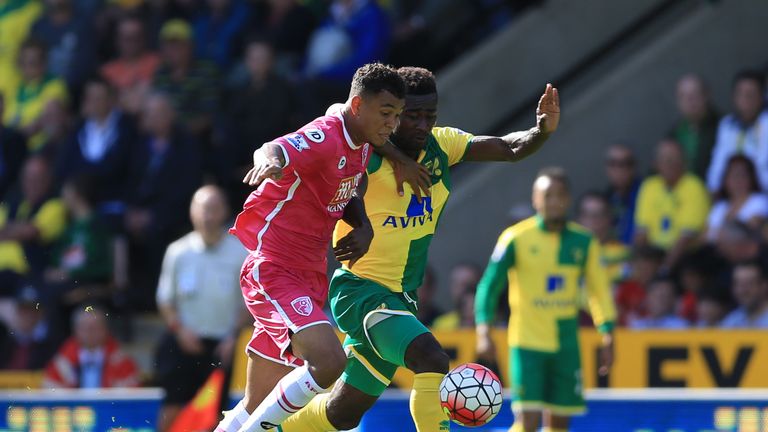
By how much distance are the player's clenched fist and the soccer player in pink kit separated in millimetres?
122

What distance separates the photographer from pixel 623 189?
13.7 m

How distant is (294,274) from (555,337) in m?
3.65

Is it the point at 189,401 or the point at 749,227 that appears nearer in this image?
the point at 189,401

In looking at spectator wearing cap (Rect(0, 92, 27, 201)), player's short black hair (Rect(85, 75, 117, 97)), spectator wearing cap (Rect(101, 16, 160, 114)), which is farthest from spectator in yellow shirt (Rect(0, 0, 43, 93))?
player's short black hair (Rect(85, 75, 117, 97))

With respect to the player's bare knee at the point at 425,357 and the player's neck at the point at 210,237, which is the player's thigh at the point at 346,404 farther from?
the player's neck at the point at 210,237

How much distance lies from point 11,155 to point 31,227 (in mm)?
1349

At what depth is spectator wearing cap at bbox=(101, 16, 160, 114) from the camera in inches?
611

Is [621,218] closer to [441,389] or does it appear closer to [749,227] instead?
[749,227]

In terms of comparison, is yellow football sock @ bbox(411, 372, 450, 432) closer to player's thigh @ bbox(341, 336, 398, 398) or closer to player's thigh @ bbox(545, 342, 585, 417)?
player's thigh @ bbox(341, 336, 398, 398)

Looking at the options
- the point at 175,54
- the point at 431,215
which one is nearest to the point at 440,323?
the point at 175,54

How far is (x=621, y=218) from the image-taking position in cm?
1370

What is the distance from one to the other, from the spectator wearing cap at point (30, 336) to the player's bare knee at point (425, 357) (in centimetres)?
704

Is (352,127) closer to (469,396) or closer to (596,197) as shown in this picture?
(469,396)

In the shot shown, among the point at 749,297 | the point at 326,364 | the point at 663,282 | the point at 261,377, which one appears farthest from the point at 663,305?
the point at 326,364
